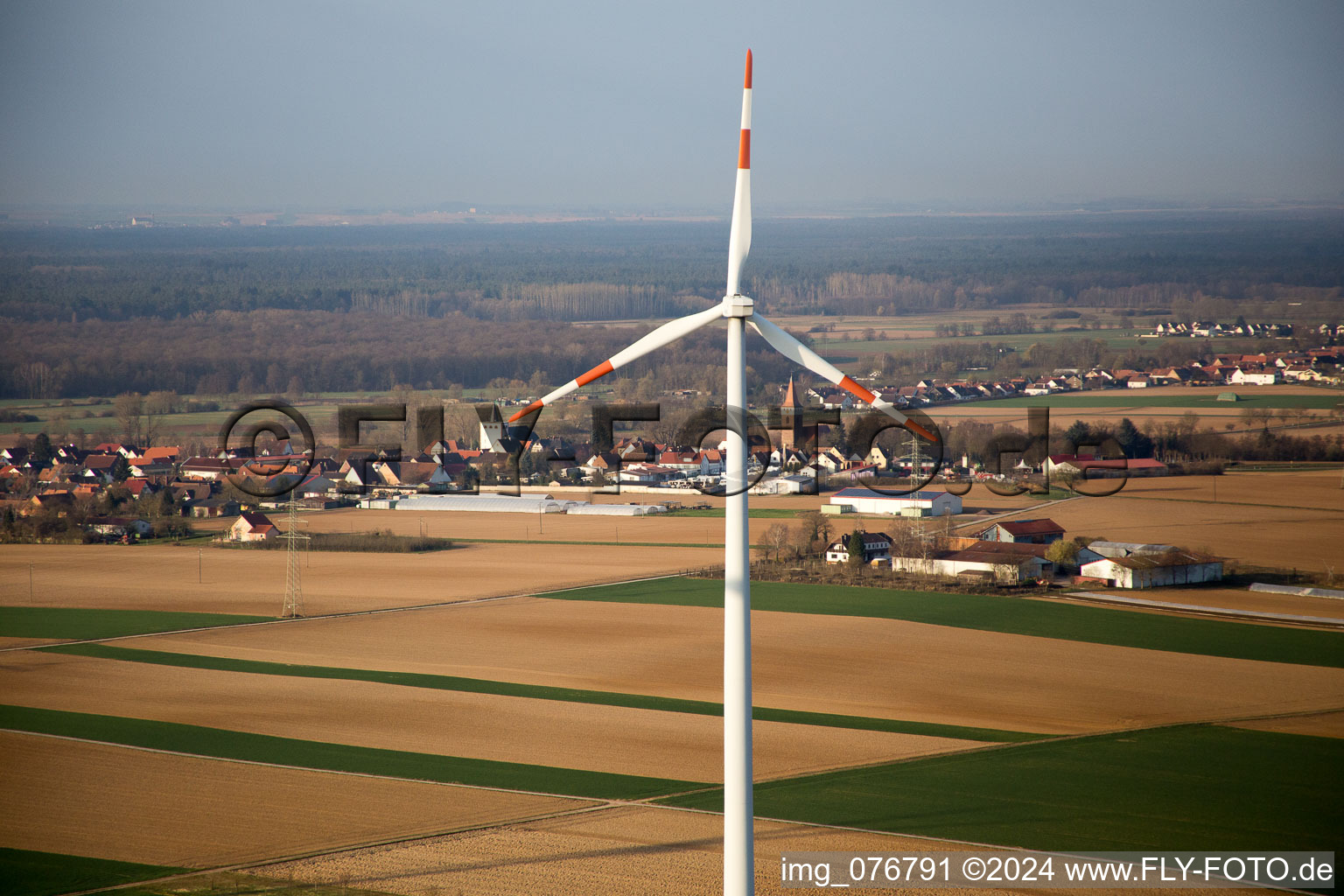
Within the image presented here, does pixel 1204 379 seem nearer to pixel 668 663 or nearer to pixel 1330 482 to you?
pixel 1330 482

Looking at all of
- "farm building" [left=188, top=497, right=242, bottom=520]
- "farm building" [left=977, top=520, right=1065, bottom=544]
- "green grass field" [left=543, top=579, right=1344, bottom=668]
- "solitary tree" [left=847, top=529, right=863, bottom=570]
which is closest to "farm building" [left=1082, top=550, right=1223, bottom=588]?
"farm building" [left=977, top=520, right=1065, bottom=544]

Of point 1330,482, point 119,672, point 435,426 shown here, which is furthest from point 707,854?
point 435,426

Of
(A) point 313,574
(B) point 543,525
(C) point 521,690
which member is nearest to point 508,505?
(B) point 543,525

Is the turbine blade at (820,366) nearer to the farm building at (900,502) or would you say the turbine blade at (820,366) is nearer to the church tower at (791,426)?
the farm building at (900,502)

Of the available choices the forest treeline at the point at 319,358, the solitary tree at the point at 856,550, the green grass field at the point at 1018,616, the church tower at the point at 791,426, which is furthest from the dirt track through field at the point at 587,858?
the forest treeline at the point at 319,358

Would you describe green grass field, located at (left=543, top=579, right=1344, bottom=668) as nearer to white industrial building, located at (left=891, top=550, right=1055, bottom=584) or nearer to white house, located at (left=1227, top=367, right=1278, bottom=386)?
white industrial building, located at (left=891, top=550, right=1055, bottom=584)
